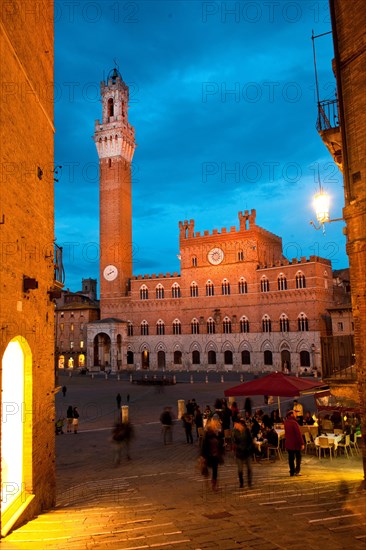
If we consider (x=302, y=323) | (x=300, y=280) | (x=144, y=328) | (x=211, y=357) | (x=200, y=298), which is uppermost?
(x=300, y=280)

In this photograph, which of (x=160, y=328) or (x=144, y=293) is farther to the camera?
(x=144, y=293)

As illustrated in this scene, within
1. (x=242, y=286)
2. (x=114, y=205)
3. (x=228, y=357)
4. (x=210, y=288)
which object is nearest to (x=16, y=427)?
(x=228, y=357)

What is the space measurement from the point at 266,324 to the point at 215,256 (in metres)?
9.62

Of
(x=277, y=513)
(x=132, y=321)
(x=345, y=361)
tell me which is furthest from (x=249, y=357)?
(x=277, y=513)

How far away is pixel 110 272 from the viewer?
2216 inches

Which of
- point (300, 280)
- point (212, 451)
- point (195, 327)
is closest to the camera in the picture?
point (212, 451)

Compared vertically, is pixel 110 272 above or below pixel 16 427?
above

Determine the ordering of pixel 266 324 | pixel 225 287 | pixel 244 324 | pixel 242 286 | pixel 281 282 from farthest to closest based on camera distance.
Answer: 1. pixel 225 287
2. pixel 242 286
3. pixel 244 324
4. pixel 266 324
5. pixel 281 282

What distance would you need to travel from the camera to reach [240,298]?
4928 centimetres

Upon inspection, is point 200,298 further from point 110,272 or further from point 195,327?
point 110,272

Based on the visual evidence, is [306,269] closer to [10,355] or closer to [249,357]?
[249,357]

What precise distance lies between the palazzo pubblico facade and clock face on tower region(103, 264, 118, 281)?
124 millimetres

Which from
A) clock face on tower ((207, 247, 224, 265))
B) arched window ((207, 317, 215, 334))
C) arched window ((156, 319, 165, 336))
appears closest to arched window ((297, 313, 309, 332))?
arched window ((207, 317, 215, 334))

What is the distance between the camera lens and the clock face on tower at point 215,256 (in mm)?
50812
